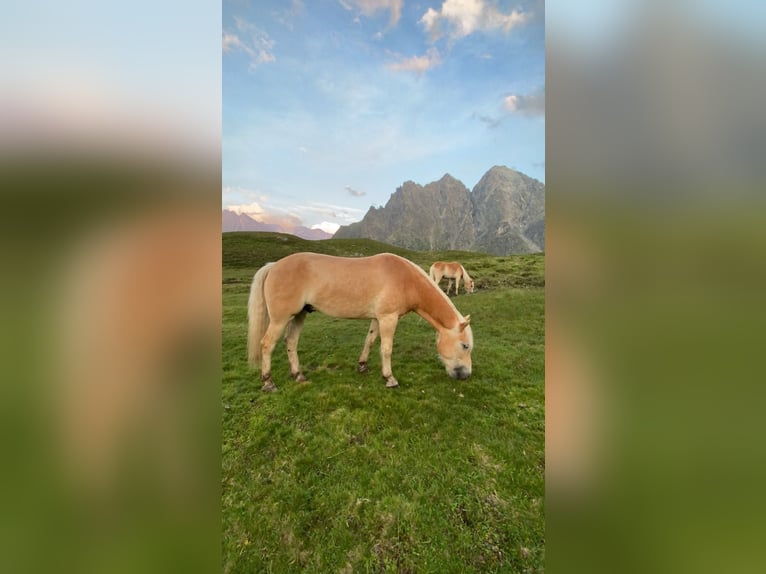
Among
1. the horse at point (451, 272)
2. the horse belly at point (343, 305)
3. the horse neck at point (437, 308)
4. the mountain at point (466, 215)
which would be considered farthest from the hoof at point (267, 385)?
the mountain at point (466, 215)

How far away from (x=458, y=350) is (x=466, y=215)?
141 ft

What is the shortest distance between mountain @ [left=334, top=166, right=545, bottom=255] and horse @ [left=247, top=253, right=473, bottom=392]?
37553 millimetres

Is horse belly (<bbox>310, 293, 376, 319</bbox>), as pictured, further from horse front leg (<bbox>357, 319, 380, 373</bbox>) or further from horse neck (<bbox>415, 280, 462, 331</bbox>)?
horse neck (<bbox>415, 280, 462, 331</bbox>)

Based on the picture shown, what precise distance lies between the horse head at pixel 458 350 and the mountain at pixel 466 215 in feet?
124

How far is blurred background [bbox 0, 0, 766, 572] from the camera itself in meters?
0.82

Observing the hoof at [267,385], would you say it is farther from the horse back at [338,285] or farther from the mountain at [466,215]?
the mountain at [466,215]
